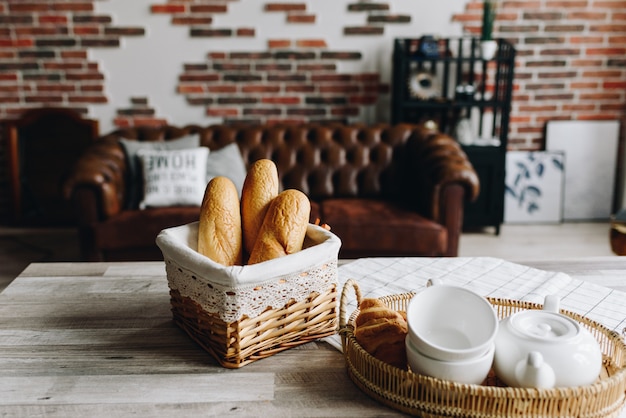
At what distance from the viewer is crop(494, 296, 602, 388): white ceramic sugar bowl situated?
755mm

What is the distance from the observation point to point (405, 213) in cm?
305

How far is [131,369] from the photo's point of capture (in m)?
0.92

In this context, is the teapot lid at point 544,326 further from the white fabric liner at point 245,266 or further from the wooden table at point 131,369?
the white fabric liner at point 245,266

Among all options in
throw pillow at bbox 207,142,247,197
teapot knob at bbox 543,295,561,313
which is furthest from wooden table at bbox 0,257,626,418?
throw pillow at bbox 207,142,247,197

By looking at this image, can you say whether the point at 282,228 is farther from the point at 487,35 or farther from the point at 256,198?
the point at 487,35

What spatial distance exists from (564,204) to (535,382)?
390cm

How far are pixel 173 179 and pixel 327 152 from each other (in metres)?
0.91

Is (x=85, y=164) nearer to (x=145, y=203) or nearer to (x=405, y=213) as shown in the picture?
(x=145, y=203)

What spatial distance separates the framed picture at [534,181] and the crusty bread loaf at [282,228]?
3.48 metres

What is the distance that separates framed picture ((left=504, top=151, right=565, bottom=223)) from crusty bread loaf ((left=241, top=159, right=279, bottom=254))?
136 inches

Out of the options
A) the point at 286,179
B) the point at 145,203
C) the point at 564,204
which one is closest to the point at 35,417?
the point at 145,203

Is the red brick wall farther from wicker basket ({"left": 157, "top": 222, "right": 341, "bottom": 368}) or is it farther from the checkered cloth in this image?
wicker basket ({"left": 157, "top": 222, "right": 341, "bottom": 368})

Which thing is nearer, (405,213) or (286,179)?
(405,213)

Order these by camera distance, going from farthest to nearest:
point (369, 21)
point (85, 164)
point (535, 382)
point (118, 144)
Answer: point (369, 21), point (118, 144), point (85, 164), point (535, 382)
